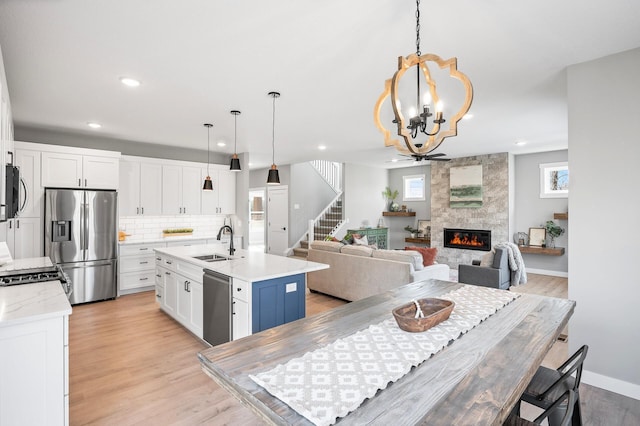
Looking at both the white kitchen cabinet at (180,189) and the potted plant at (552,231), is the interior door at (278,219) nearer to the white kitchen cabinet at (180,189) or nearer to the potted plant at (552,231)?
the white kitchen cabinet at (180,189)

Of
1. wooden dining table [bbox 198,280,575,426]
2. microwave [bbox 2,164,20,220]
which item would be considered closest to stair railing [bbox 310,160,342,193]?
microwave [bbox 2,164,20,220]

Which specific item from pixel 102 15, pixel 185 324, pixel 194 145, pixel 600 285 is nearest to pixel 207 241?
pixel 194 145

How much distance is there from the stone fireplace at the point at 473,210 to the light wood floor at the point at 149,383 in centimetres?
415

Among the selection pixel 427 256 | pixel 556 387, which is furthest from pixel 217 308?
pixel 427 256

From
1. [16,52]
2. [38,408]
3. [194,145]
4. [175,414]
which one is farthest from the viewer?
[194,145]

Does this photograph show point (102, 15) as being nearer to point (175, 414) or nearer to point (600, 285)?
point (175, 414)

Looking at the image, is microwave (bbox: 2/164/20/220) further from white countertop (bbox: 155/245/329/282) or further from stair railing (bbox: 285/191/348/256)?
stair railing (bbox: 285/191/348/256)

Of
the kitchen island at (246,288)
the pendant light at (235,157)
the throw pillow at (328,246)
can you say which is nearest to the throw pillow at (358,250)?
the throw pillow at (328,246)

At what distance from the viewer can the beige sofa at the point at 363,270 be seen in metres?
4.36

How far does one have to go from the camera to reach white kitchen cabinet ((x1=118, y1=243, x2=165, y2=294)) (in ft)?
17.8

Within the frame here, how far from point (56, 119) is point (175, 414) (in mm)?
4306

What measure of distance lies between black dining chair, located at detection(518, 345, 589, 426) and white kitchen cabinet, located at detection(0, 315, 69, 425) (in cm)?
243

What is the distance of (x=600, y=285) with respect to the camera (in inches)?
104

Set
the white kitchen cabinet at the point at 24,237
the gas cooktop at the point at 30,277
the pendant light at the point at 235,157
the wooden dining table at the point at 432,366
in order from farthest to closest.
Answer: the white kitchen cabinet at the point at 24,237 → the pendant light at the point at 235,157 → the gas cooktop at the point at 30,277 → the wooden dining table at the point at 432,366
